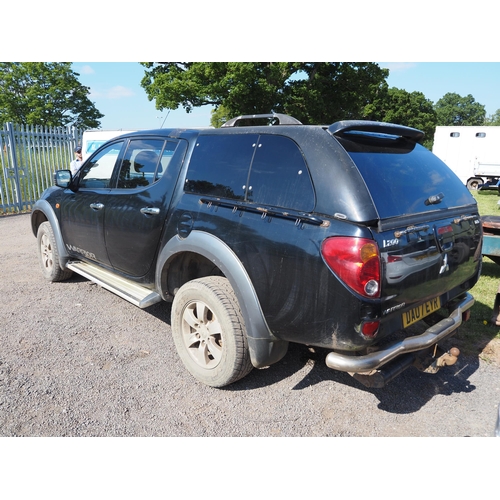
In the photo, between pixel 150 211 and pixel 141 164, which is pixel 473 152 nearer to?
pixel 141 164

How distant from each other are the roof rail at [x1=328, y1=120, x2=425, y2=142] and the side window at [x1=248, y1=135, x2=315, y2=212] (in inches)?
11.2

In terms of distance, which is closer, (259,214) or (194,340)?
(259,214)

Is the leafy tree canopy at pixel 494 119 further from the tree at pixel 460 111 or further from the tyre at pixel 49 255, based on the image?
the tyre at pixel 49 255

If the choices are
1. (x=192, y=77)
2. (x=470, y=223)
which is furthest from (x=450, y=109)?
(x=470, y=223)

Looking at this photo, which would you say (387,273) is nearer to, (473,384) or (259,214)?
(259,214)

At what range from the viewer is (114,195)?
4008 mm

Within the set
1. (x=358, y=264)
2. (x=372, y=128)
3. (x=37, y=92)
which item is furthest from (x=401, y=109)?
(x=358, y=264)

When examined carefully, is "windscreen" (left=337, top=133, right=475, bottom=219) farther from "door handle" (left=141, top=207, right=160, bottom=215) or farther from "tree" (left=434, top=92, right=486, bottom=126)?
"tree" (left=434, top=92, right=486, bottom=126)

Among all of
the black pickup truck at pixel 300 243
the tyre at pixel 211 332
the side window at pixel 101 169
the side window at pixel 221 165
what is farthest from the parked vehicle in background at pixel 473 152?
the tyre at pixel 211 332

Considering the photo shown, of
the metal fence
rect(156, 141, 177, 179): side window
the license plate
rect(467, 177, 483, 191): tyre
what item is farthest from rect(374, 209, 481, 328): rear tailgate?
rect(467, 177, 483, 191): tyre

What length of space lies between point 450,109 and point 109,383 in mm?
101744

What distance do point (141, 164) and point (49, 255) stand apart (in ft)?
7.70

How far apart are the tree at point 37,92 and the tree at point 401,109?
107ft

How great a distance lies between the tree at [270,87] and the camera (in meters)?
21.6
